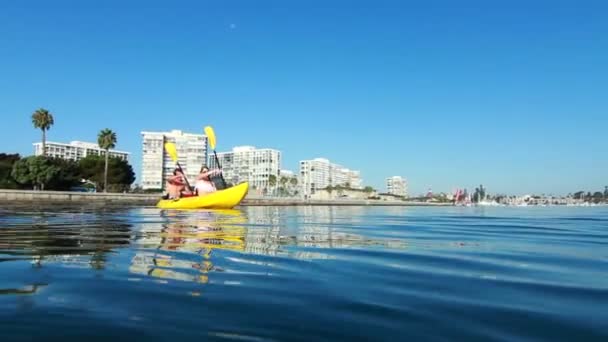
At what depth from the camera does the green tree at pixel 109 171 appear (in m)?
125

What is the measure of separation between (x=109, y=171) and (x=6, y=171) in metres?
26.3

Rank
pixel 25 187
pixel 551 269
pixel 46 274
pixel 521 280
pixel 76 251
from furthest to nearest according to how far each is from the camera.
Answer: pixel 25 187 < pixel 76 251 < pixel 551 269 < pixel 521 280 < pixel 46 274

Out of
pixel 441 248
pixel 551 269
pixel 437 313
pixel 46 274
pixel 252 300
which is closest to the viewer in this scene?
pixel 437 313

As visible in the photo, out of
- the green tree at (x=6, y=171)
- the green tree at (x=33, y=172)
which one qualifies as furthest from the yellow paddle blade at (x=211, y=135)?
the green tree at (x=6, y=171)

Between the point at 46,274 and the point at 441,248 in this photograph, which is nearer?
the point at 46,274

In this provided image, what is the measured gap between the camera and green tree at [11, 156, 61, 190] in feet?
301

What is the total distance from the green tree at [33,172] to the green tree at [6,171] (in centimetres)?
621

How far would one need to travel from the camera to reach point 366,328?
3803 millimetres

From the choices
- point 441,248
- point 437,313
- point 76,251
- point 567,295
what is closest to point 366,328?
point 437,313

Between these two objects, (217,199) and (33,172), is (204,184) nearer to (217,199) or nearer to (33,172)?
(217,199)

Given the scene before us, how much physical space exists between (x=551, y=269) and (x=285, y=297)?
4754mm

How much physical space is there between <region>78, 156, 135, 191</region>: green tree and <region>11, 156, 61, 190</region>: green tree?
27.5 meters

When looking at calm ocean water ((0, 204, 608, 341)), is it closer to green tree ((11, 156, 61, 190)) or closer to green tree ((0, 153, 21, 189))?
green tree ((11, 156, 61, 190))

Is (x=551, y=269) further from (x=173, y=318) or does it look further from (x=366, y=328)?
(x=173, y=318)
